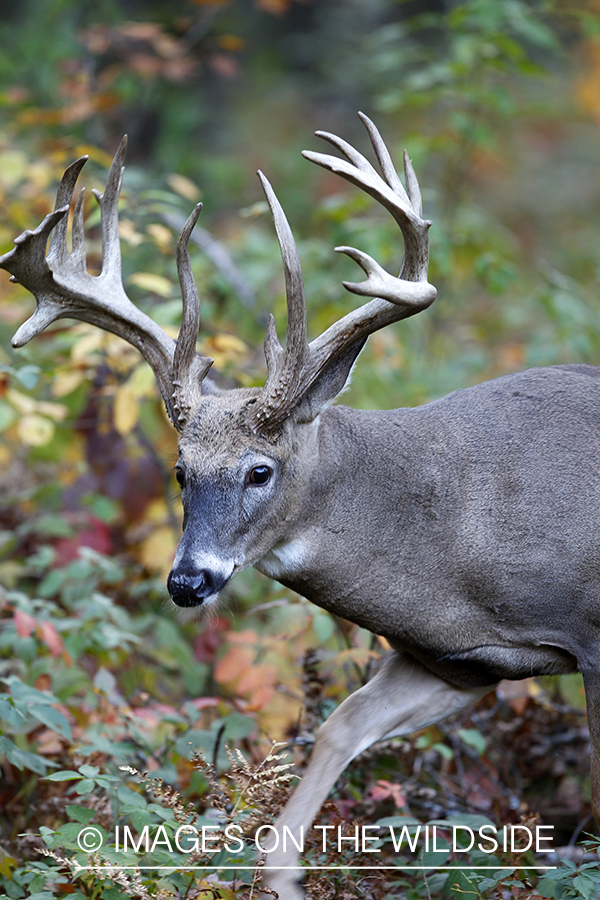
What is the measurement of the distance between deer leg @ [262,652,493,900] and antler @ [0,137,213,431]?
137cm

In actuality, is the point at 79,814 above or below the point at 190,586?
below

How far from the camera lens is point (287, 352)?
12.6ft

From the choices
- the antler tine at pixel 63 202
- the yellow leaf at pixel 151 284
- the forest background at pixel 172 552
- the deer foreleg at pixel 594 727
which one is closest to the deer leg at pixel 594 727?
the deer foreleg at pixel 594 727

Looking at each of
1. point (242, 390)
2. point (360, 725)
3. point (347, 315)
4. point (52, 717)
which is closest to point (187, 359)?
point (242, 390)

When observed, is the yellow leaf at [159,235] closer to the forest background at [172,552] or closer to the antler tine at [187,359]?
the forest background at [172,552]

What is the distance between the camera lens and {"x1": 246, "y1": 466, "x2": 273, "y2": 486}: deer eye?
151 inches

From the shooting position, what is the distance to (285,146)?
54.9 ft

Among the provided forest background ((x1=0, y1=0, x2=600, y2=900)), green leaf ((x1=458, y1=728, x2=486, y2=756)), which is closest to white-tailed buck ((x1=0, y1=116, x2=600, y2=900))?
forest background ((x1=0, y1=0, x2=600, y2=900))

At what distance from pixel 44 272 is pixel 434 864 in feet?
8.97

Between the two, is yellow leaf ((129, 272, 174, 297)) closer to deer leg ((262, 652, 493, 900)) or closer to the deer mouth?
the deer mouth

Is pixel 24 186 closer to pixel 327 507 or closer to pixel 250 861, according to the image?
pixel 327 507

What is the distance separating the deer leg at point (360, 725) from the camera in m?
3.65

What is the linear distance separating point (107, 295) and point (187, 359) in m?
0.48

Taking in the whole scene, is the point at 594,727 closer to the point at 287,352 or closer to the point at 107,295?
the point at 287,352
